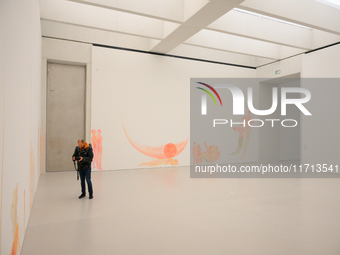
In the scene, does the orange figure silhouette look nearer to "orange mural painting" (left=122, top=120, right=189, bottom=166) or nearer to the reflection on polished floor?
"orange mural painting" (left=122, top=120, right=189, bottom=166)

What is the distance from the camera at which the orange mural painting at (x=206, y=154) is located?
37.7 feet

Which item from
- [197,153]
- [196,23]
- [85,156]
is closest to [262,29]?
[196,23]

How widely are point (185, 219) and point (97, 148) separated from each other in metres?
5.78

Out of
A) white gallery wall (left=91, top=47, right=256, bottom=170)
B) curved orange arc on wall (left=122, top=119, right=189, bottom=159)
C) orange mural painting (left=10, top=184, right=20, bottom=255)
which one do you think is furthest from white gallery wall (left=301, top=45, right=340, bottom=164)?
orange mural painting (left=10, top=184, right=20, bottom=255)

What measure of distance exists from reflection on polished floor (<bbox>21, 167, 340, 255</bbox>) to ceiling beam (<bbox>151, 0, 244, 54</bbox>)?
469cm

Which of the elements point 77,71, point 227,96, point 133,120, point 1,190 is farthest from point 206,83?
point 1,190

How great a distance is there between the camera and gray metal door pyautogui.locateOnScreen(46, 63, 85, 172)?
9.25 metres

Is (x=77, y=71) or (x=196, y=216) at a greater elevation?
(x=77, y=71)

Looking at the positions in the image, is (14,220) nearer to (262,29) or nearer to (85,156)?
(85,156)

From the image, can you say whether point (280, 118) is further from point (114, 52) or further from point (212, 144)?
point (114, 52)

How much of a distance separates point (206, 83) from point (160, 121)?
9.64ft

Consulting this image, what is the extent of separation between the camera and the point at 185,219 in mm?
4582

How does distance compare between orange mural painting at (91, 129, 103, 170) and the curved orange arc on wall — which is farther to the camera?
the curved orange arc on wall

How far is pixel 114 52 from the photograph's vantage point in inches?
385
